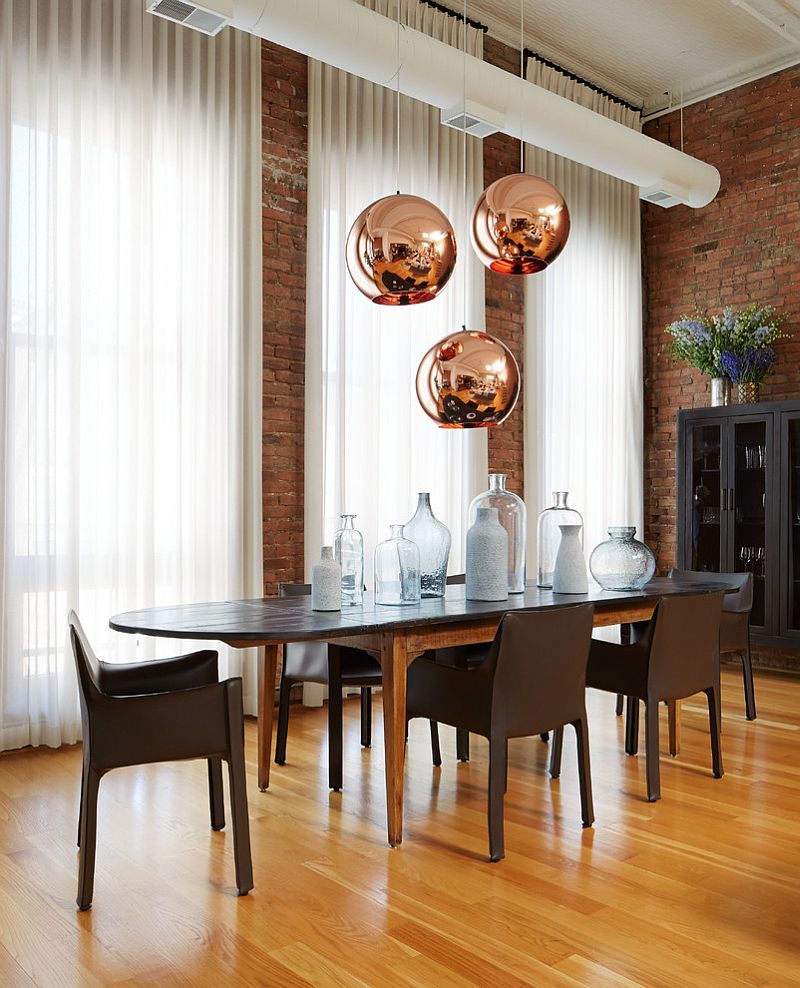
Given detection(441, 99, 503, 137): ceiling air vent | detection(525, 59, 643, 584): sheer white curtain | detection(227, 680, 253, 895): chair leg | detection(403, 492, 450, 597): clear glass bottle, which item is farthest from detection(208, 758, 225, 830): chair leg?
detection(525, 59, 643, 584): sheer white curtain

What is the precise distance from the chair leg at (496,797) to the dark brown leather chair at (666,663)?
86cm

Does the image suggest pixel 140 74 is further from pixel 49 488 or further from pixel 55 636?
pixel 55 636

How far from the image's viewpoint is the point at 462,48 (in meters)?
6.01

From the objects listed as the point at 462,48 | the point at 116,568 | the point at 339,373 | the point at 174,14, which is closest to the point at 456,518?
the point at 339,373

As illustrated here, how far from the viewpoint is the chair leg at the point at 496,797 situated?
10.1ft

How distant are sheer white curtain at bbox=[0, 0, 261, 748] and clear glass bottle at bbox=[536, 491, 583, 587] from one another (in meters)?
1.63

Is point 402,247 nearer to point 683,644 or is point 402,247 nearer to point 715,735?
point 683,644

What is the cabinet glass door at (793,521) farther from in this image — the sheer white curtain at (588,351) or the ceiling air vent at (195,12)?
the ceiling air vent at (195,12)

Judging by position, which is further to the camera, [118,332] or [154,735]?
[118,332]

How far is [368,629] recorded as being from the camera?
9.88ft

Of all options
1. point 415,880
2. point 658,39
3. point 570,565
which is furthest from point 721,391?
point 415,880

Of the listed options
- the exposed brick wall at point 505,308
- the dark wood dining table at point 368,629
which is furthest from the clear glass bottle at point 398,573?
the exposed brick wall at point 505,308

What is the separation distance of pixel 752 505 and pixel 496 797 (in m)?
4.06

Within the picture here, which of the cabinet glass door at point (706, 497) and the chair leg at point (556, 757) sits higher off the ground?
the cabinet glass door at point (706, 497)
